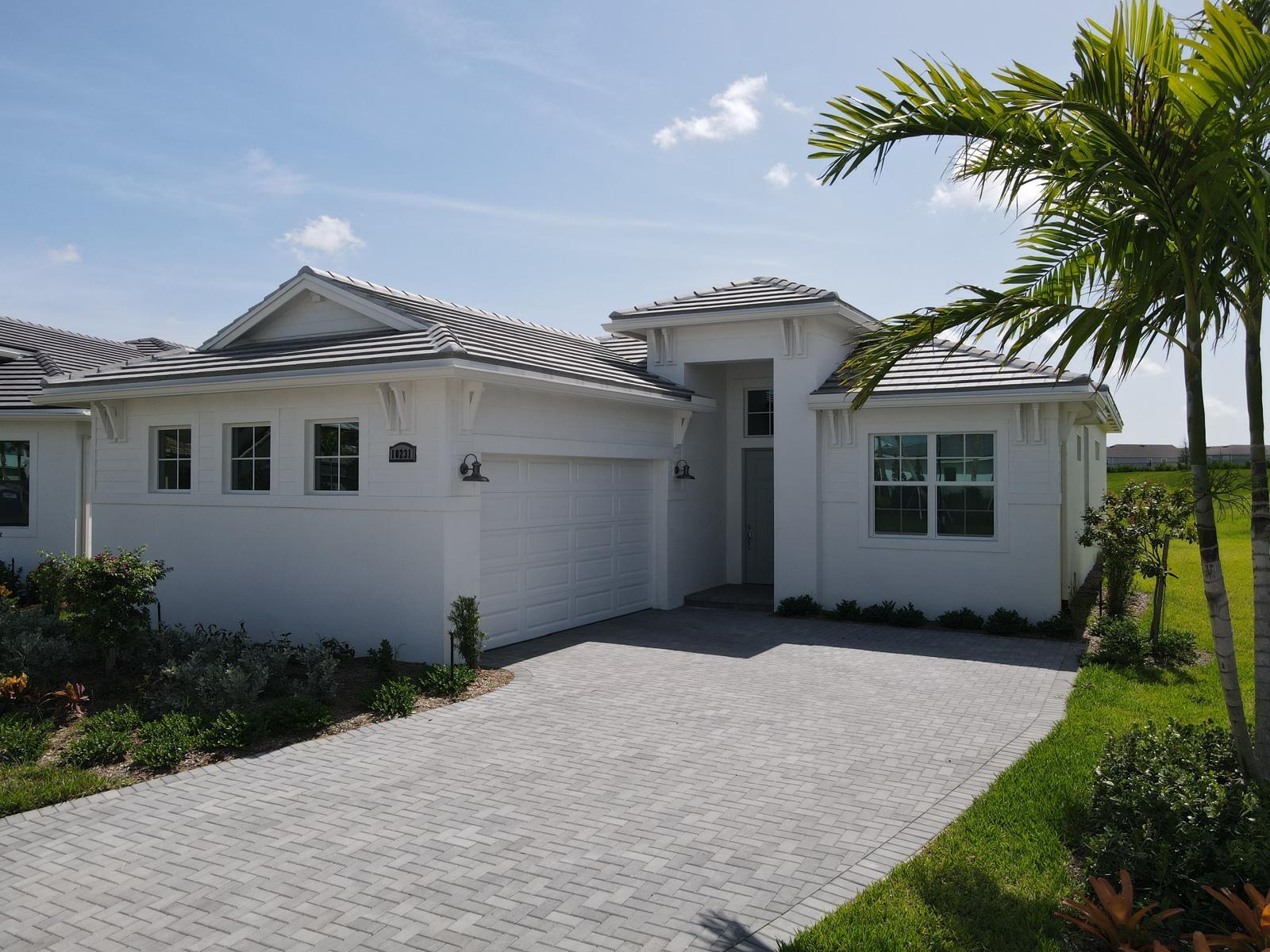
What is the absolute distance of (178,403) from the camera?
12055mm

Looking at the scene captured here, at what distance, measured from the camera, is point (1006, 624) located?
1228 cm

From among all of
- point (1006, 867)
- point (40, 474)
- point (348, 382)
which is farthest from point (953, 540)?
point (40, 474)

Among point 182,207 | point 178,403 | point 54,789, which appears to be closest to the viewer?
point 54,789

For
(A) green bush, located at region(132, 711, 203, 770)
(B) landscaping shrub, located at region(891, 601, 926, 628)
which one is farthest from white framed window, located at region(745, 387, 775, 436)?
(A) green bush, located at region(132, 711, 203, 770)

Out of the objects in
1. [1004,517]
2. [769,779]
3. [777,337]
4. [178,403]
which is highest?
[777,337]

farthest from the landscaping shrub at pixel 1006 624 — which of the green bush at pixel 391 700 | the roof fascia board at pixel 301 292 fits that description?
the roof fascia board at pixel 301 292

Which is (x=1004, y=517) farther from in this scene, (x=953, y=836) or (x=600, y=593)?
(x=953, y=836)

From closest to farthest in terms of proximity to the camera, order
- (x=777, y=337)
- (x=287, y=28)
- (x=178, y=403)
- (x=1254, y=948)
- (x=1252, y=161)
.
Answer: (x=1254, y=948)
(x=1252, y=161)
(x=287, y=28)
(x=178, y=403)
(x=777, y=337)

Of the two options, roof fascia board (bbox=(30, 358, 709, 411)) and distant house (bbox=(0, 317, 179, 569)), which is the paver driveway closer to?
roof fascia board (bbox=(30, 358, 709, 411))

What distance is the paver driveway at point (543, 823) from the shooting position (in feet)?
14.5

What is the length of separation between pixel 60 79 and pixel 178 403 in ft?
13.4

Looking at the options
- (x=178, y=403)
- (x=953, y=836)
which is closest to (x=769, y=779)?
(x=953, y=836)

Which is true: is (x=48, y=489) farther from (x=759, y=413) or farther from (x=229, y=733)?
(x=759, y=413)

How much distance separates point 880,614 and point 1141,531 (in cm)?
372
